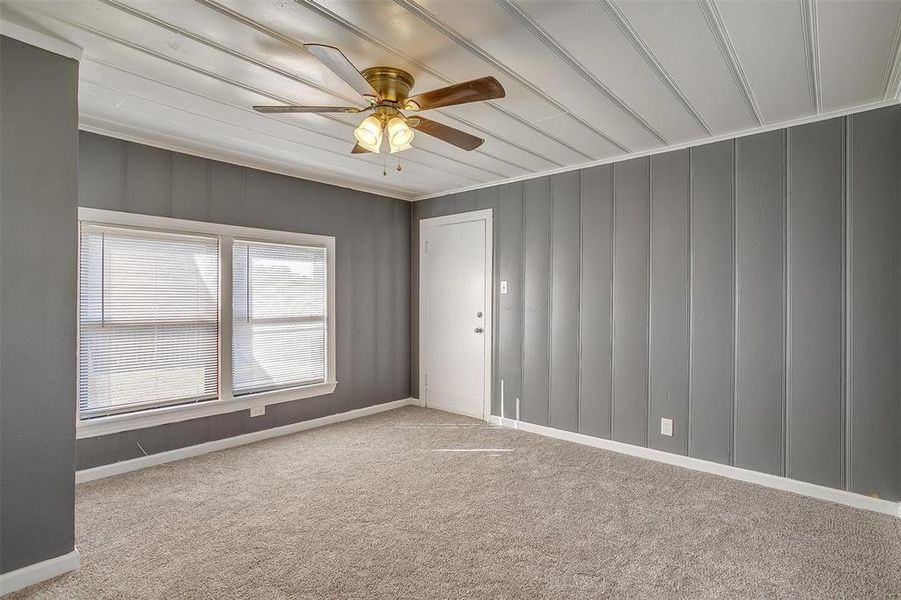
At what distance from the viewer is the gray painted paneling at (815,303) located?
9.64 ft

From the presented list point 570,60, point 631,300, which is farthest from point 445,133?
point 631,300

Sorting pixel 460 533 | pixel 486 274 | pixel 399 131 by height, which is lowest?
pixel 460 533

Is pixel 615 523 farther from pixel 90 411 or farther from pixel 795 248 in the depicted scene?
pixel 90 411

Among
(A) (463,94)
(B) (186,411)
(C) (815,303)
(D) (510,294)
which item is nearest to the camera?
(A) (463,94)

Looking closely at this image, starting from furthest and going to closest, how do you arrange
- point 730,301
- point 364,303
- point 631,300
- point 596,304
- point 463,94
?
point 364,303
point 596,304
point 631,300
point 730,301
point 463,94

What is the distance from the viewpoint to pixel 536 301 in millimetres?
4441

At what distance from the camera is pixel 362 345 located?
197 inches

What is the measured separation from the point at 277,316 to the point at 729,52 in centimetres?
373

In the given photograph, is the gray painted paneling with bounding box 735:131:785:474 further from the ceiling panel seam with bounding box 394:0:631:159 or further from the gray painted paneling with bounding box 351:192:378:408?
the gray painted paneling with bounding box 351:192:378:408

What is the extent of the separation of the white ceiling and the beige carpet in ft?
7.80

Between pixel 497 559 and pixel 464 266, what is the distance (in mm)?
3170

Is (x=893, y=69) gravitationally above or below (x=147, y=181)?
above

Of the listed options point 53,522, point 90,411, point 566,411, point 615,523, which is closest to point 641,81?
point 615,523

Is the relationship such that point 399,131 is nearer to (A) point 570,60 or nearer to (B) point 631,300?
(A) point 570,60
